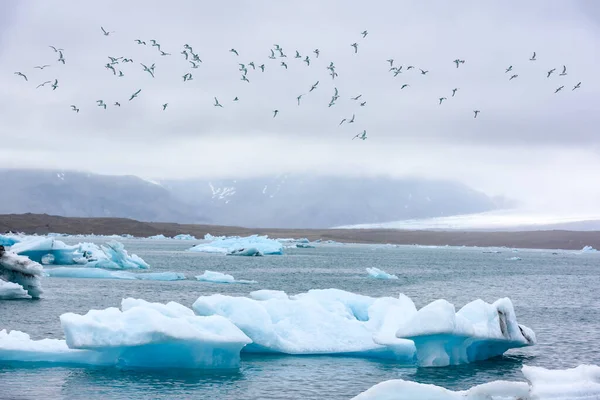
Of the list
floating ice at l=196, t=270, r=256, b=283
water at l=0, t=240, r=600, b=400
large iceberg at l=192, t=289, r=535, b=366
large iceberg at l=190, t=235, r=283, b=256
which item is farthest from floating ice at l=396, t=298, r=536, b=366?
large iceberg at l=190, t=235, r=283, b=256

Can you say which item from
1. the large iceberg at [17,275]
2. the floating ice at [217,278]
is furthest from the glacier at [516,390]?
the floating ice at [217,278]

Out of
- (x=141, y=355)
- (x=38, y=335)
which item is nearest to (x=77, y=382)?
(x=141, y=355)

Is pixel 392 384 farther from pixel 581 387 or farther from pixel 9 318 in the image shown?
pixel 9 318

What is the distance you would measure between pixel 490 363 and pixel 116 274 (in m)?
29.5

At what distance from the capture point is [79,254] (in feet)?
193

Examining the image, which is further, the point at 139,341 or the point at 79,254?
the point at 79,254

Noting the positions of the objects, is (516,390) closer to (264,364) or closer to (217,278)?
(264,364)

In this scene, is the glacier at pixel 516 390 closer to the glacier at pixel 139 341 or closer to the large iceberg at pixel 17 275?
the glacier at pixel 139 341

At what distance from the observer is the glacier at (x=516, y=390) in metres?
10.9

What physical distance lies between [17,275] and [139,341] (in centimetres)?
1609

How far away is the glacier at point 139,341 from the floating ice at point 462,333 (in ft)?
13.2

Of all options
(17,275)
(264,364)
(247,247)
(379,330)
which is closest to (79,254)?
(17,275)

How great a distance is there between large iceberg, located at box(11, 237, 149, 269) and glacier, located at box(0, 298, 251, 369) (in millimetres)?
27116

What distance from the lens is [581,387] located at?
36.9 ft
